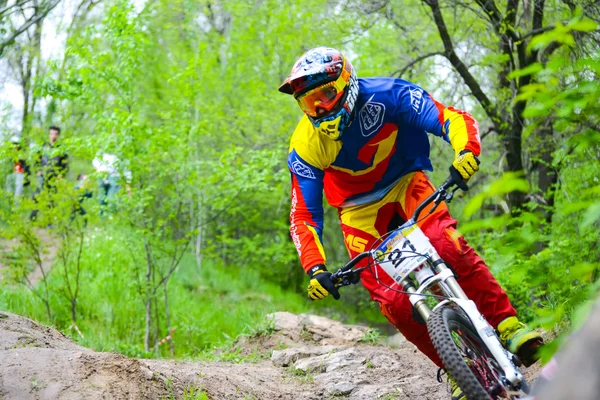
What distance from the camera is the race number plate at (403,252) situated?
3.73 meters

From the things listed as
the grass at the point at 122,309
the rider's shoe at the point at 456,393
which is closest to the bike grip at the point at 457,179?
the rider's shoe at the point at 456,393

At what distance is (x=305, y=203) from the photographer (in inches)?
177

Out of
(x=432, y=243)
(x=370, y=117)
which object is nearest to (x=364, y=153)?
(x=370, y=117)

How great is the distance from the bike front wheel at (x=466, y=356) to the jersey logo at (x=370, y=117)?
1.50 meters

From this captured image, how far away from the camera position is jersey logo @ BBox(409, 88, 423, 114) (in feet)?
14.1

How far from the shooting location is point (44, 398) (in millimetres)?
3434

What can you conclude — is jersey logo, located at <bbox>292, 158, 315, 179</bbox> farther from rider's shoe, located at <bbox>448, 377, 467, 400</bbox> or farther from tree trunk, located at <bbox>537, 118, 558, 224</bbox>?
tree trunk, located at <bbox>537, 118, 558, 224</bbox>

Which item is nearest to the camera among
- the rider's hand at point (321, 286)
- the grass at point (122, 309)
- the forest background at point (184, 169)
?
the rider's hand at point (321, 286)

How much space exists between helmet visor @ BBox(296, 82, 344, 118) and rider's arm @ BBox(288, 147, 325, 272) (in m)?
0.44

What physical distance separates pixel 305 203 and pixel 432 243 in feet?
3.02

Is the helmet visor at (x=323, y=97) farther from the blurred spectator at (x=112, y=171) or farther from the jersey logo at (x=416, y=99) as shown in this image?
the blurred spectator at (x=112, y=171)

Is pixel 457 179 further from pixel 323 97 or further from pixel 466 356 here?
pixel 323 97

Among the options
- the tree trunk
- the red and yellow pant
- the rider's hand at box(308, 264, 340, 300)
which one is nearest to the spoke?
the red and yellow pant

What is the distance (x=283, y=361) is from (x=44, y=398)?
308cm
